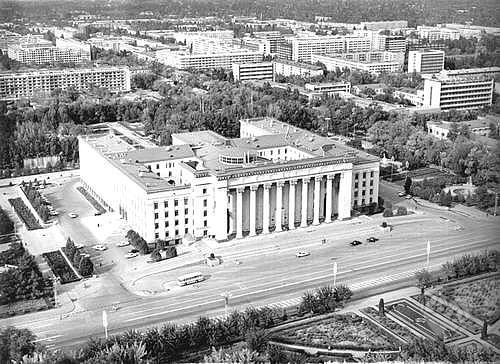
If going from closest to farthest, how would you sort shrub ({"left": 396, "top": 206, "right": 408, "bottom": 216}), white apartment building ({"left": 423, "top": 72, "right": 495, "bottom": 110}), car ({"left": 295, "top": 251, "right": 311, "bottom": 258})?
1. car ({"left": 295, "top": 251, "right": 311, "bottom": 258})
2. shrub ({"left": 396, "top": 206, "right": 408, "bottom": 216})
3. white apartment building ({"left": 423, "top": 72, "right": 495, "bottom": 110})

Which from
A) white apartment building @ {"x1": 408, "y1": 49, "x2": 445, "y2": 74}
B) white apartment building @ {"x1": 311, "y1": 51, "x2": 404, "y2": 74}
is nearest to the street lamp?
white apartment building @ {"x1": 311, "y1": 51, "x2": 404, "y2": 74}

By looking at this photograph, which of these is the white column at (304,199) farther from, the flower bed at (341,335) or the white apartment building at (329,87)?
the white apartment building at (329,87)

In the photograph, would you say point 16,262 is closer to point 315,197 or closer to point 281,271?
point 281,271

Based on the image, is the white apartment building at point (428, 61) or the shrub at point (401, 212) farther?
the white apartment building at point (428, 61)

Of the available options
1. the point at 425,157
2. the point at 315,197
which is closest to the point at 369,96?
the point at 425,157

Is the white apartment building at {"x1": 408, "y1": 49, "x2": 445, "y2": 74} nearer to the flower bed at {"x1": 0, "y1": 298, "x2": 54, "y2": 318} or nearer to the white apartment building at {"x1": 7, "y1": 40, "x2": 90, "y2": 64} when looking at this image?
the white apartment building at {"x1": 7, "y1": 40, "x2": 90, "y2": 64}

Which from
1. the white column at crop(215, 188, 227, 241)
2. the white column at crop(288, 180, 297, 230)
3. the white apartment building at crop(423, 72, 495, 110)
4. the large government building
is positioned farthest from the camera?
the white apartment building at crop(423, 72, 495, 110)


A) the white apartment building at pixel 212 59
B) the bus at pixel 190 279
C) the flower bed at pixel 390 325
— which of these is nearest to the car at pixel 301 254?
the bus at pixel 190 279
